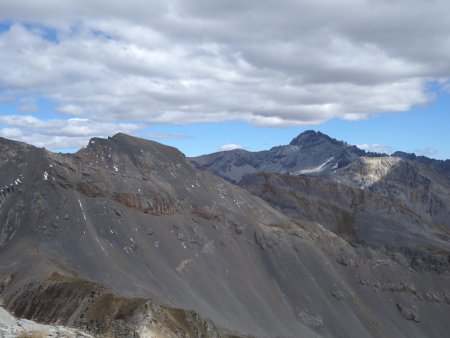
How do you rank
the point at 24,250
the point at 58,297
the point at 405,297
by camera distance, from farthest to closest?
the point at 405,297, the point at 24,250, the point at 58,297

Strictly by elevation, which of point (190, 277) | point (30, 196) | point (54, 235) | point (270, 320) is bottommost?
point (270, 320)

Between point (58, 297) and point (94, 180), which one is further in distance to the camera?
point (94, 180)

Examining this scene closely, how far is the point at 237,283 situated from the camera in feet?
427

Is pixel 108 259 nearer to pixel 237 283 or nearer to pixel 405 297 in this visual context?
pixel 237 283

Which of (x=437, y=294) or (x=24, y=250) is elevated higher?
(x=24, y=250)

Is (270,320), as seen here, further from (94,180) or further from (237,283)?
(94,180)

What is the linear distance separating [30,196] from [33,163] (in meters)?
10.8

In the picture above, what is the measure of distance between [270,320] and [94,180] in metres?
49.0

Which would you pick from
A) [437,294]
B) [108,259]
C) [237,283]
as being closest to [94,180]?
[108,259]

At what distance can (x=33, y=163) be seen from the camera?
13050cm

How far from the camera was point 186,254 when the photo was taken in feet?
A: 421

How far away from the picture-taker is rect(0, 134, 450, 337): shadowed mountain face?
10850 centimetres

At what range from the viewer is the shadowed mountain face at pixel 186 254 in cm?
10850

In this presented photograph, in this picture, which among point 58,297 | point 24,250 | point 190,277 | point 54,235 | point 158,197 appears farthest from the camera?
point 158,197
